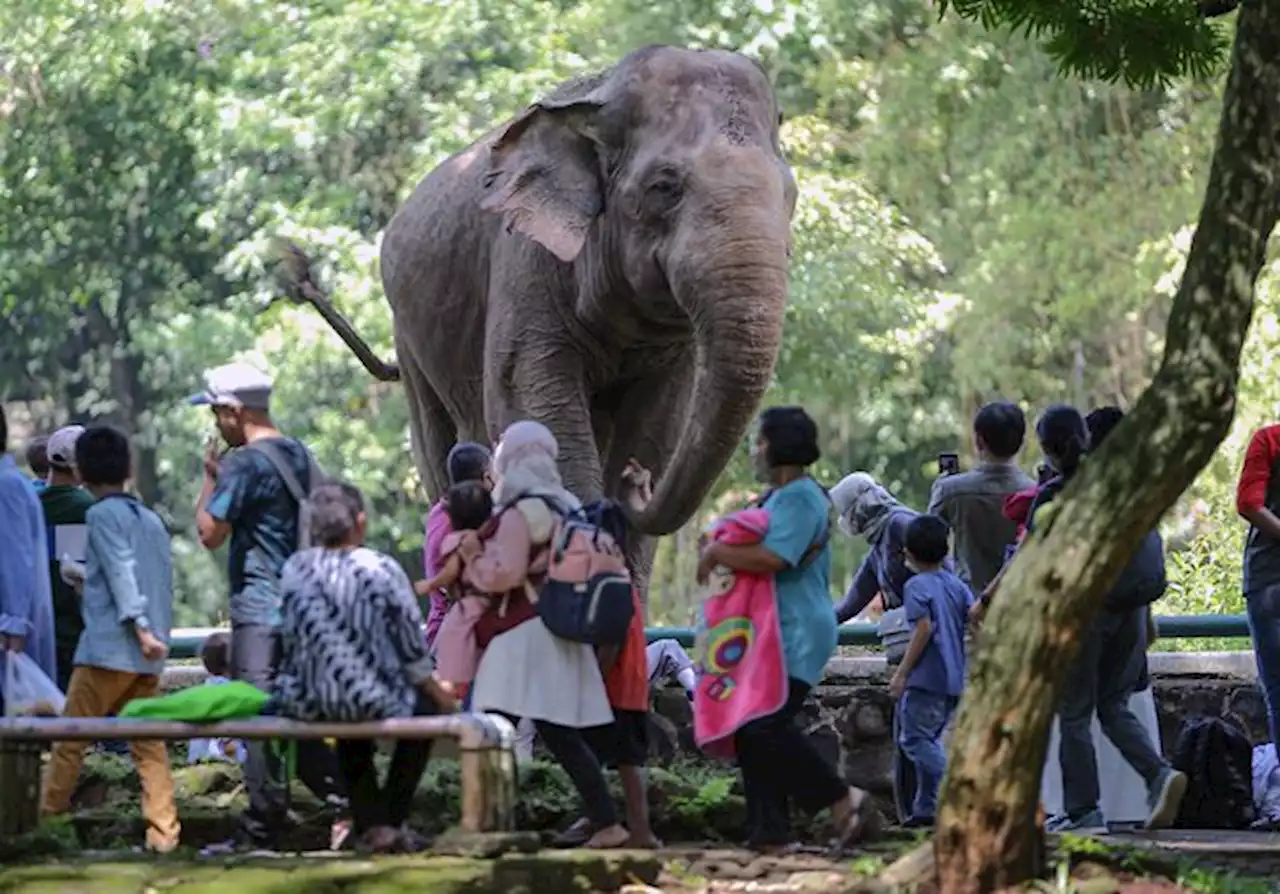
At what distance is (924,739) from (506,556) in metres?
2.41

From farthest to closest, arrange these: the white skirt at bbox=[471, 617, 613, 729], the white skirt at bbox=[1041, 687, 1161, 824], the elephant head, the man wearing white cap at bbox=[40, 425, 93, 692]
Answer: the elephant head, the white skirt at bbox=[1041, 687, 1161, 824], the man wearing white cap at bbox=[40, 425, 93, 692], the white skirt at bbox=[471, 617, 613, 729]

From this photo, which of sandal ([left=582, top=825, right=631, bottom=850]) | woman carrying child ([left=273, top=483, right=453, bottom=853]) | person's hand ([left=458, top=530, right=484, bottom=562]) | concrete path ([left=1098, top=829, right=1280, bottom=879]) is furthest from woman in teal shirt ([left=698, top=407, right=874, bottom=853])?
woman carrying child ([left=273, top=483, right=453, bottom=853])

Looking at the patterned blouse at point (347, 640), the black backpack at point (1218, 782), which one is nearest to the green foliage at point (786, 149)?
the black backpack at point (1218, 782)

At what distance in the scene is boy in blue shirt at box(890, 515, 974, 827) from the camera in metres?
12.4

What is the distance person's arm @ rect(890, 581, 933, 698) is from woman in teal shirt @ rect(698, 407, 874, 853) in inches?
60.6

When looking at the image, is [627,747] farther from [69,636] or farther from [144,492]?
[144,492]

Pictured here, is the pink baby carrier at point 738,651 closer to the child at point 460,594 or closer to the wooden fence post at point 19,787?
the child at point 460,594

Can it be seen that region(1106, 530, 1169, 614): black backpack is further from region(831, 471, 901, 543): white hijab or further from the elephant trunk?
the elephant trunk

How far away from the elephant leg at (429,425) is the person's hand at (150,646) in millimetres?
5960

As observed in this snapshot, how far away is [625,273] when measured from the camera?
Answer: 14438mm

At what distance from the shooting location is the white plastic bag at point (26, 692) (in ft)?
36.0

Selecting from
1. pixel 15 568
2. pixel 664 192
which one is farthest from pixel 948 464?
pixel 15 568

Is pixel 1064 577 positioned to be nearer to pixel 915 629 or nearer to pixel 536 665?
pixel 536 665

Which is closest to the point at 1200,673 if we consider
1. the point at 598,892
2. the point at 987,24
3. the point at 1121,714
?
the point at 1121,714
